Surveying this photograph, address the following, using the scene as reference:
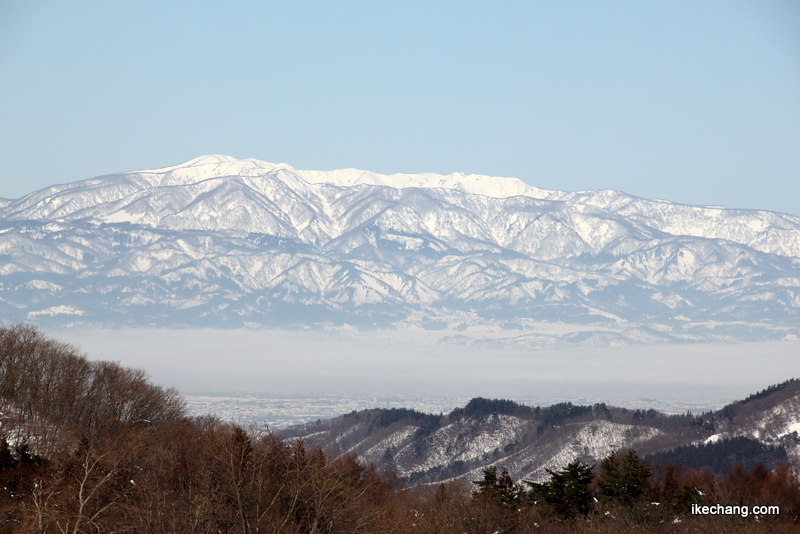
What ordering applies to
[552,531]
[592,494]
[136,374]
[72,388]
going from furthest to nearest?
[136,374] < [72,388] < [592,494] < [552,531]

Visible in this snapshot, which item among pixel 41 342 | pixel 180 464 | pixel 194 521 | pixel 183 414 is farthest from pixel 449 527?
pixel 183 414

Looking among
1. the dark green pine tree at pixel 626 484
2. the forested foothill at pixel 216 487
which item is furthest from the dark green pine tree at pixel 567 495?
the dark green pine tree at pixel 626 484

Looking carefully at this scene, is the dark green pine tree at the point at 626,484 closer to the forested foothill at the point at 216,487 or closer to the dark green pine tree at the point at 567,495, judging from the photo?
the forested foothill at the point at 216,487

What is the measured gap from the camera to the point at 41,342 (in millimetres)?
113375

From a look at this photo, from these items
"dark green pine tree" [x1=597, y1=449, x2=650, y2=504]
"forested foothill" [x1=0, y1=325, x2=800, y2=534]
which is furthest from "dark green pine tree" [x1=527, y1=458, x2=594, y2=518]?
"dark green pine tree" [x1=597, y1=449, x2=650, y2=504]

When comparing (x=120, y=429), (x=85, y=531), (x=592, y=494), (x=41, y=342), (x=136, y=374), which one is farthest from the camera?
(x=136, y=374)

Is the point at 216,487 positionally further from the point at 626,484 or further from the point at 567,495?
the point at 626,484

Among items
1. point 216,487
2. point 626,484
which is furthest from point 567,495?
point 216,487

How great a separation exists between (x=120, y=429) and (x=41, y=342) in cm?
2532

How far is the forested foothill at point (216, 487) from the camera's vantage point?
4481cm

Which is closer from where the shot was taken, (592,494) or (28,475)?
(28,475)

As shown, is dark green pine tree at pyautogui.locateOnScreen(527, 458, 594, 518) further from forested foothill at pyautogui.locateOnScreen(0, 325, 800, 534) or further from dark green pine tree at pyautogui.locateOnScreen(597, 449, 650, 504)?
dark green pine tree at pyautogui.locateOnScreen(597, 449, 650, 504)

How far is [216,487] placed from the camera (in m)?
48.0

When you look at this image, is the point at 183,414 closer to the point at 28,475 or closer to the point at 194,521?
the point at 28,475
